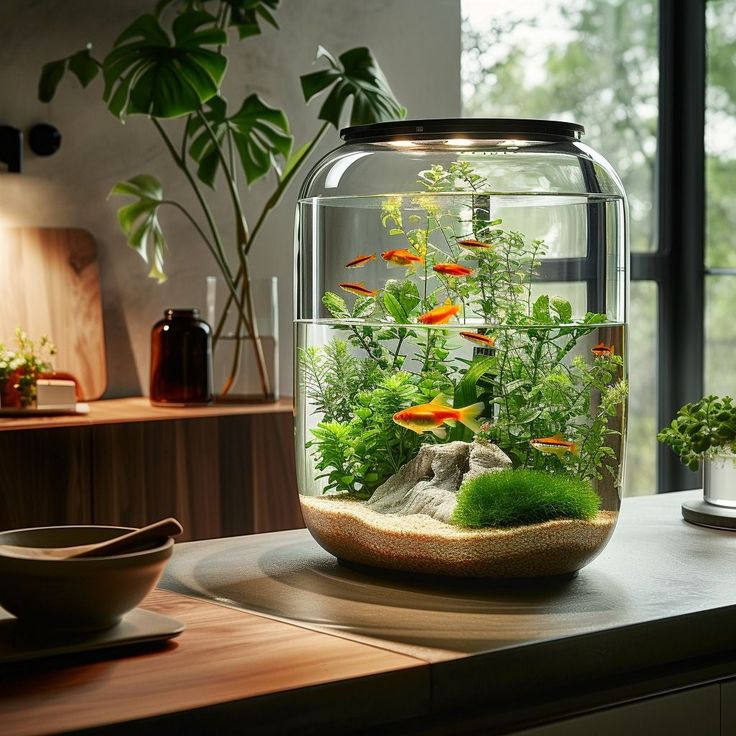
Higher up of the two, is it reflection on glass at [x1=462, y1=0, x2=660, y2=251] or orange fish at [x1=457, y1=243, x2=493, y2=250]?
A: reflection on glass at [x1=462, y1=0, x2=660, y2=251]

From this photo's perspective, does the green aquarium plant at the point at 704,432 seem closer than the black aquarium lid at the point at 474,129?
No

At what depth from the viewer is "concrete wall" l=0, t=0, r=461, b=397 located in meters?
3.00

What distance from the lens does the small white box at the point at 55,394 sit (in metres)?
2.68

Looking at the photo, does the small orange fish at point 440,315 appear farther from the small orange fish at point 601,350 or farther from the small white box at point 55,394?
the small white box at point 55,394

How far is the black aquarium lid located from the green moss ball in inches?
Answer: 15.2

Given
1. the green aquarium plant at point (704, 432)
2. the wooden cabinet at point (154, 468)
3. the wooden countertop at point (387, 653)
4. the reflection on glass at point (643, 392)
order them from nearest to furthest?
1. the wooden countertop at point (387, 653)
2. the green aquarium plant at point (704, 432)
3. the wooden cabinet at point (154, 468)
4. the reflection on glass at point (643, 392)

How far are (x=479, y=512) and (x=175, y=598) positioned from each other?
0.34 metres

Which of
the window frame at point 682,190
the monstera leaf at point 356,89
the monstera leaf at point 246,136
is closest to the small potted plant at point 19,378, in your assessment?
the monstera leaf at point 246,136

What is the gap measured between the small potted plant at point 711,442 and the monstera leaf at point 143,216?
1708 mm

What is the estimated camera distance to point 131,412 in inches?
110

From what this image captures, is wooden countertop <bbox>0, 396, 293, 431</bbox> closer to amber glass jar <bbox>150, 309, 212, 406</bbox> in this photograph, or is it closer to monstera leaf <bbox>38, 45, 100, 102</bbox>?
amber glass jar <bbox>150, 309, 212, 406</bbox>

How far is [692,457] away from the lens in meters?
1.67

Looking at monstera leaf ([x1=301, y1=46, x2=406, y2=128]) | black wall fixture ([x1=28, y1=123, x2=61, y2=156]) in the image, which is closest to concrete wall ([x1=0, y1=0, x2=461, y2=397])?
black wall fixture ([x1=28, y1=123, x2=61, y2=156])

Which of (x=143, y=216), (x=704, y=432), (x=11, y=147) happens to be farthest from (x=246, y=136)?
(x=704, y=432)
